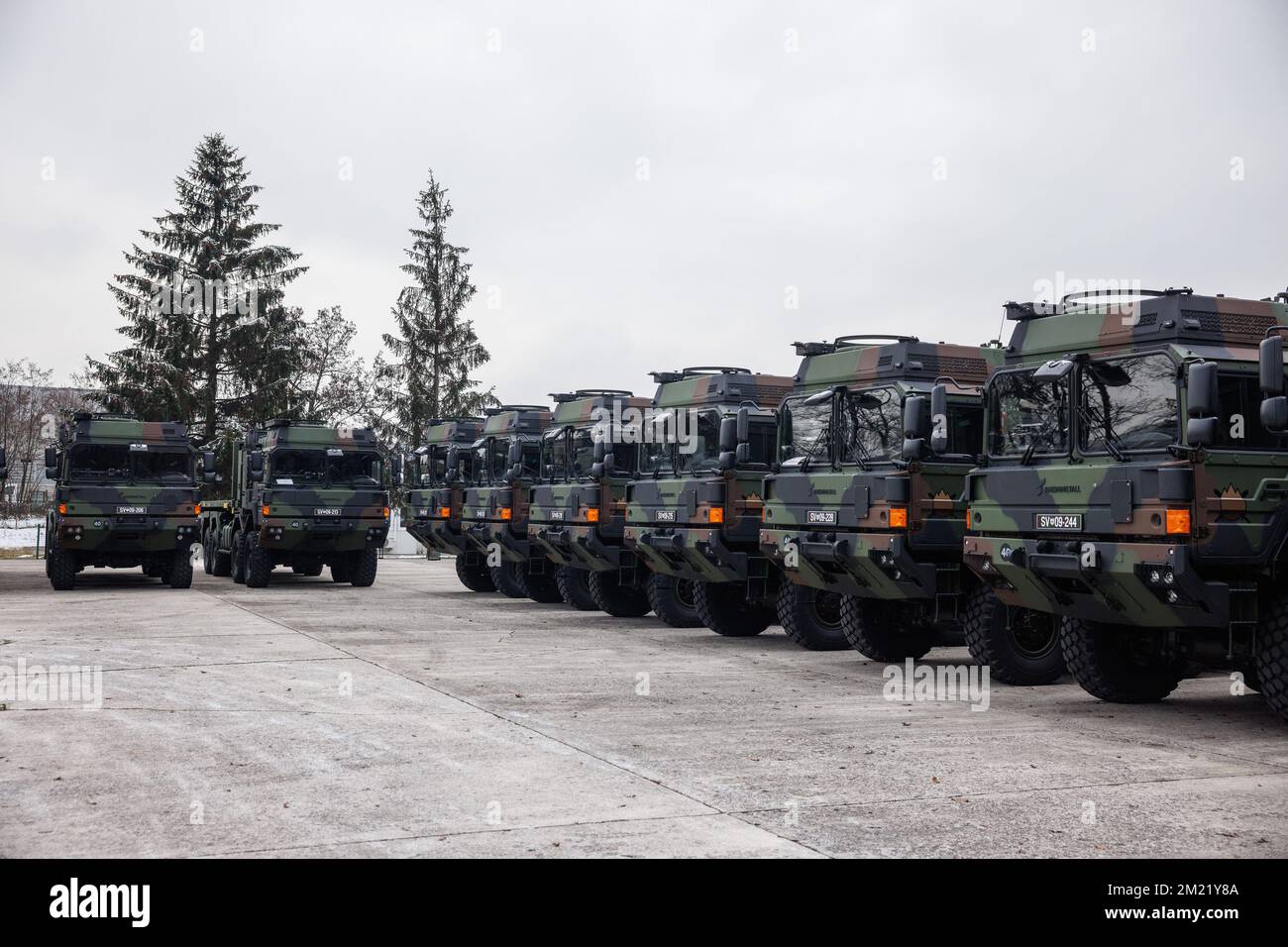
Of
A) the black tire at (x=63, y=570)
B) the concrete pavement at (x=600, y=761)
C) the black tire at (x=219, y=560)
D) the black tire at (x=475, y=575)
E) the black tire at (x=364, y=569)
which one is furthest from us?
the black tire at (x=219, y=560)

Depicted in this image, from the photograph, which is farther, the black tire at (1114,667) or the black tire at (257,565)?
the black tire at (257,565)

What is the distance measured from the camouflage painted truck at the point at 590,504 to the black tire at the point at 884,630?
5.35m

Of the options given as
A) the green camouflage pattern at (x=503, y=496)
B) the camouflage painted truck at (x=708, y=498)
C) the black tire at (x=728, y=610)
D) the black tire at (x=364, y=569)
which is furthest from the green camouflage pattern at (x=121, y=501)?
the black tire at (x=728, y=610)

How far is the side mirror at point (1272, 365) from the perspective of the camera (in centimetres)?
805

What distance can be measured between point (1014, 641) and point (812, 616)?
3090mm

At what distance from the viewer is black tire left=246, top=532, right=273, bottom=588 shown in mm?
23750

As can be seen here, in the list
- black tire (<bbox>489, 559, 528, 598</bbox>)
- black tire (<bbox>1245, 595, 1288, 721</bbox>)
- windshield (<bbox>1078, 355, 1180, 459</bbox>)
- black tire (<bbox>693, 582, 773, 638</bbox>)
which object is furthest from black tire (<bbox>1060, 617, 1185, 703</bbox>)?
black tire (<bbox>489, 559, 528, 598</bbox>)

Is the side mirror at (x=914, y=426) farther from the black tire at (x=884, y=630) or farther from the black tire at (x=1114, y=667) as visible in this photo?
the black tire at (x=1114, y=667)

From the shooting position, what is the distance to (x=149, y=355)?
4094 centimetres

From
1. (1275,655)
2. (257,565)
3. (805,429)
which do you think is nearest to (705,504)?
(805,429)

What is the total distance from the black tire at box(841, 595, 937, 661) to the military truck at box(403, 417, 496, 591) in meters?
11.8

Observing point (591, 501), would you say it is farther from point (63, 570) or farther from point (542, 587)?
point (63, 570)

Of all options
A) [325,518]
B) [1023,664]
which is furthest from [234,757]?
[325,518]
